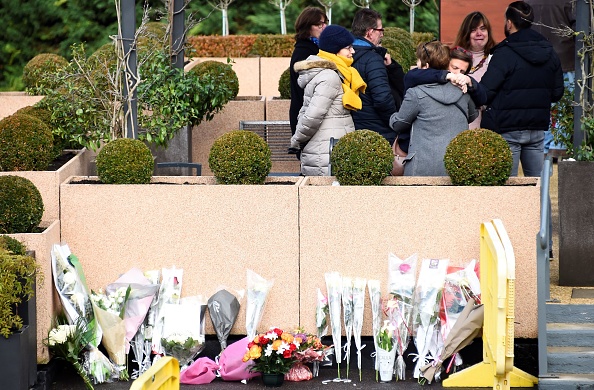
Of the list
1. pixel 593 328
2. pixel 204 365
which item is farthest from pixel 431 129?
pixel 204 365

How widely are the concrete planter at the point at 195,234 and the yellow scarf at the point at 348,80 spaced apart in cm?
89

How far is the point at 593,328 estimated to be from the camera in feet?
23.0

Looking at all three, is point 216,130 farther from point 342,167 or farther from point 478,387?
point 478,387

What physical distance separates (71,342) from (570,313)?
123 inches

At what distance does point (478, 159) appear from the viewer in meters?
7.24

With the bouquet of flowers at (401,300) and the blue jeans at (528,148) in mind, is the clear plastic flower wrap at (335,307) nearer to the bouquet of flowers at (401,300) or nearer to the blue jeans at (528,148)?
the bouquet of flowers at (401,300)

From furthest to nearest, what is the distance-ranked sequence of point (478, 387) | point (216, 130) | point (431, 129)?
1. point (216, 130)
2. point (431, 129)
3. point (478, 387)

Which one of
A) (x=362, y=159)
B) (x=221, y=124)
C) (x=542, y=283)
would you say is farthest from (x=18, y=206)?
(x=221, y=124)

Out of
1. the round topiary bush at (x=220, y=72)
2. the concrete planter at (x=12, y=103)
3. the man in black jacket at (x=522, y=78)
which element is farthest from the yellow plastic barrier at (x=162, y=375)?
the concrete planter at (x=12, y=103)

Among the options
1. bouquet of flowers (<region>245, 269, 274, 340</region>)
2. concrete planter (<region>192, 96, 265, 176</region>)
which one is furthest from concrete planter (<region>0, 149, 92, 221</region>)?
concrete planter (<region>192, 96, 265, 176</region>)

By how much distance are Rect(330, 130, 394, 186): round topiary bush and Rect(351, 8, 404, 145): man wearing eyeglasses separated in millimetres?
854

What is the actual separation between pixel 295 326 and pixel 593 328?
190cm

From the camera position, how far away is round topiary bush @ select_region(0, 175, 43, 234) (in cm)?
693

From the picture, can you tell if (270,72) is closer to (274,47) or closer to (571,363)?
(274,47)
